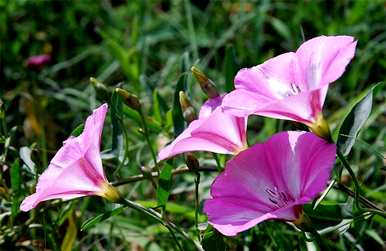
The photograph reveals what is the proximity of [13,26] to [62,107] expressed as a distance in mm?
490

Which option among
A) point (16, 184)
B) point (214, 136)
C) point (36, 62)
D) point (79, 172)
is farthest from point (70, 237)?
point (36, 62)

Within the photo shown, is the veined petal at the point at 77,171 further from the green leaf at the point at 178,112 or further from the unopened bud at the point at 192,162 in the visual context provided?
the green leaf at the point at 178,112

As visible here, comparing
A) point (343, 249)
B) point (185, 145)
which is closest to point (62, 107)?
point (343, 249)

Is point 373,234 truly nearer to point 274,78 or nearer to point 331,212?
point 331,212

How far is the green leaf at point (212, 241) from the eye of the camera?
4.05 ft

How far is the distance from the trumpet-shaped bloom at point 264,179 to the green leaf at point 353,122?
140mm

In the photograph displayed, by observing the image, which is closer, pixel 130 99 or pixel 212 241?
pixel 212 241

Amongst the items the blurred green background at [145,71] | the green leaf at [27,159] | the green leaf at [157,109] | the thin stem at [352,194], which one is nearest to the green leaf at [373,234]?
the blurred green background at [145,71]

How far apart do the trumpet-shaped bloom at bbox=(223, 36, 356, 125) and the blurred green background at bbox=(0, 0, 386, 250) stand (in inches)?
16.2

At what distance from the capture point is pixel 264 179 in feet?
3.78

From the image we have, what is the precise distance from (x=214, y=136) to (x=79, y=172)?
22cm

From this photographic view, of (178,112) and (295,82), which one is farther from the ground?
(295,82)

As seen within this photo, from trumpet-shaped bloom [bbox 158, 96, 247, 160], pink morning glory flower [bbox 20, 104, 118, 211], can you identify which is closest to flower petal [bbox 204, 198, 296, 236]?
trumpet-shaped bloom [bbox 158, 96, 247, 160]

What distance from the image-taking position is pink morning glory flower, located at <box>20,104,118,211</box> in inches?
47.3
